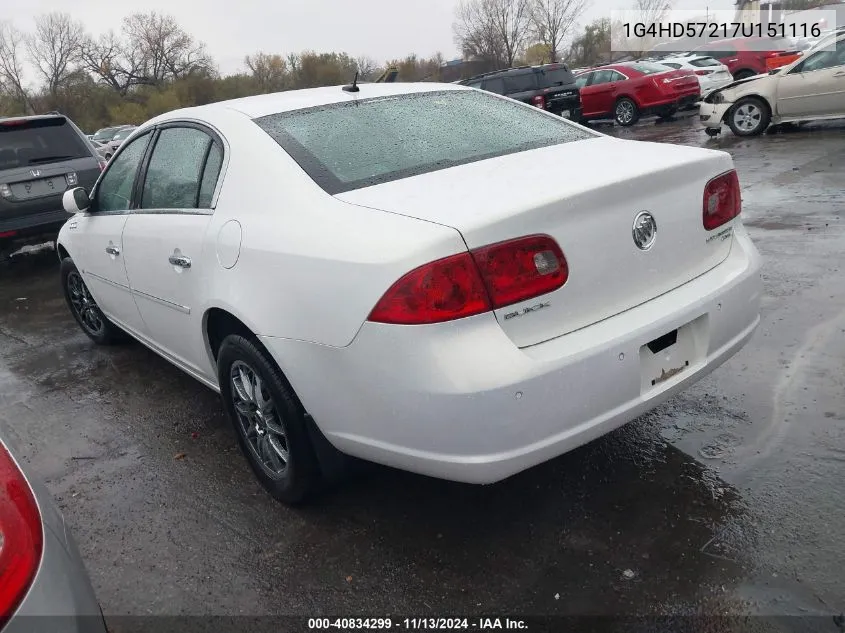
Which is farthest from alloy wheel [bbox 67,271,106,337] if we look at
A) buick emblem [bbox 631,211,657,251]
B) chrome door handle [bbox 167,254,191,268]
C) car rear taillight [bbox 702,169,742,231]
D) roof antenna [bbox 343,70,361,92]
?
car rear taillight [bbox 702,169,742,231]

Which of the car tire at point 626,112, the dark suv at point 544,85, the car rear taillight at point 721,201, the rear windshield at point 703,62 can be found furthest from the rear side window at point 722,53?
the car rear taillight at point 721,201

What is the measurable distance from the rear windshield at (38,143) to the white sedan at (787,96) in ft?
32.8

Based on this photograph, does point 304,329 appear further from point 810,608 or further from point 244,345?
point 810,608

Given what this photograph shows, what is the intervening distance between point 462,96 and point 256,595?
7.90ft

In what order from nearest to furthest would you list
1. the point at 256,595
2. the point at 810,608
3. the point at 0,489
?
the point at 0,489
the point at 810,608
the point at 256,595

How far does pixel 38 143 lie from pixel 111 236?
17.5ft

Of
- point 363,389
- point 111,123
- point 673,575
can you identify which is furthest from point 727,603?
point 111,123

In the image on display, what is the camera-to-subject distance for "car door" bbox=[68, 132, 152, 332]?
3.88 meters

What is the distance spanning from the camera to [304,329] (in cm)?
237

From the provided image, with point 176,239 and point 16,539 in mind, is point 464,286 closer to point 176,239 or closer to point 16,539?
point 16,539

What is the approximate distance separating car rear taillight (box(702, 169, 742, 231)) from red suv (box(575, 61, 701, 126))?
14.9 m

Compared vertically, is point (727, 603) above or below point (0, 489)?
below

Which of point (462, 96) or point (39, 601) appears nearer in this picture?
point (39, 601)

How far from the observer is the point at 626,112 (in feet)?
56.2
